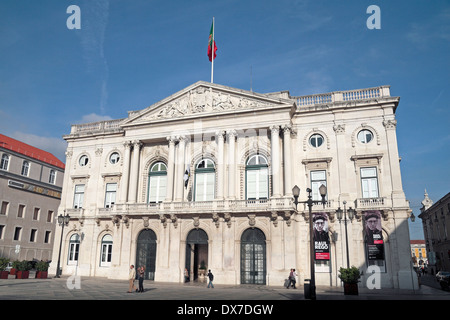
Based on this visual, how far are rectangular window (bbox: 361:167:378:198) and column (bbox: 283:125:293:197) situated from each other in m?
5.97

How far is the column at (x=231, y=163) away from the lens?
31.1 meters

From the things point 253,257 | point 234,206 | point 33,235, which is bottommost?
point 253,257

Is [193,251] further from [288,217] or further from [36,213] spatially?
[36,213]

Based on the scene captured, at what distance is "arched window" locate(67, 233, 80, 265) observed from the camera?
122 ft

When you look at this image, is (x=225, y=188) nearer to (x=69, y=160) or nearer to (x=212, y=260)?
(x=212, y=260)

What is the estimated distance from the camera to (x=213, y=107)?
3381 cm

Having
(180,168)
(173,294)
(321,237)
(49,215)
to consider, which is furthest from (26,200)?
(321,237)

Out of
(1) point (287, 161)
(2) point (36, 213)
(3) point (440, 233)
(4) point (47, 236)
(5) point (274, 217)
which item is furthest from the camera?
(3) point (440, 233)

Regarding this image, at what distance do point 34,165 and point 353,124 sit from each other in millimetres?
41320

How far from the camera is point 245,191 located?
106 feet

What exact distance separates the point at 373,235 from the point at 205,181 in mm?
14835

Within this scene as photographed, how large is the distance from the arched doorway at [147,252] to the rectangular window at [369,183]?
1854cm
